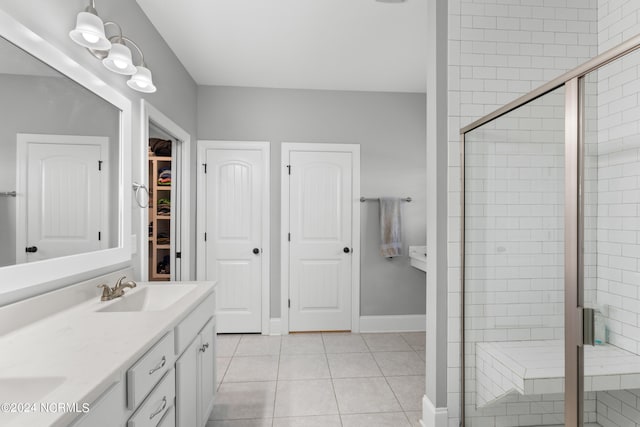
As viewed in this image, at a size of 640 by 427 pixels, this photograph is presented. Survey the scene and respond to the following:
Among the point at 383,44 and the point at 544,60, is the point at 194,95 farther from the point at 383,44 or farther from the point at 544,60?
the point at 544,60

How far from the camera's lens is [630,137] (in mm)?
1118

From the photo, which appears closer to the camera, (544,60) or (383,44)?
(544,60)

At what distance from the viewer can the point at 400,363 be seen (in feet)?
9.20

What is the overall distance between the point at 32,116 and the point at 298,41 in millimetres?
1885

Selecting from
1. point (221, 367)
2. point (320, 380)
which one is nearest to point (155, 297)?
point (221, 367)

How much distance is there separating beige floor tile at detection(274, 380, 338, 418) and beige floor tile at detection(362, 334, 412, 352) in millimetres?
857

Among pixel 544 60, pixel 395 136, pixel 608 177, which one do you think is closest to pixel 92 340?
pixel 608 177

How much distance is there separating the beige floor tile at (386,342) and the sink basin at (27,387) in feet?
8.89

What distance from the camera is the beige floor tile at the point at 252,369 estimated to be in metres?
2.53

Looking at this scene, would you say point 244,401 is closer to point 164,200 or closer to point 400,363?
point 400,363

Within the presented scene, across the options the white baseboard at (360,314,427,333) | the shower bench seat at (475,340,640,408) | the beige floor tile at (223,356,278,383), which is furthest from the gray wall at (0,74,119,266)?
the white baseboard at (360,314,427,333)

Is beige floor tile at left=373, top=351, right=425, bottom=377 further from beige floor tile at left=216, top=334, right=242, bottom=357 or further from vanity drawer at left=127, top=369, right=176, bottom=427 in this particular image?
vanity drawer at left=127, top=369, right=176, bottom=427

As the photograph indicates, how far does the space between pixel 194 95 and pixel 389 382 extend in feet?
10.5

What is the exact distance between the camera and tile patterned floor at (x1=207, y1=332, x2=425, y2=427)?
6.70 feet
